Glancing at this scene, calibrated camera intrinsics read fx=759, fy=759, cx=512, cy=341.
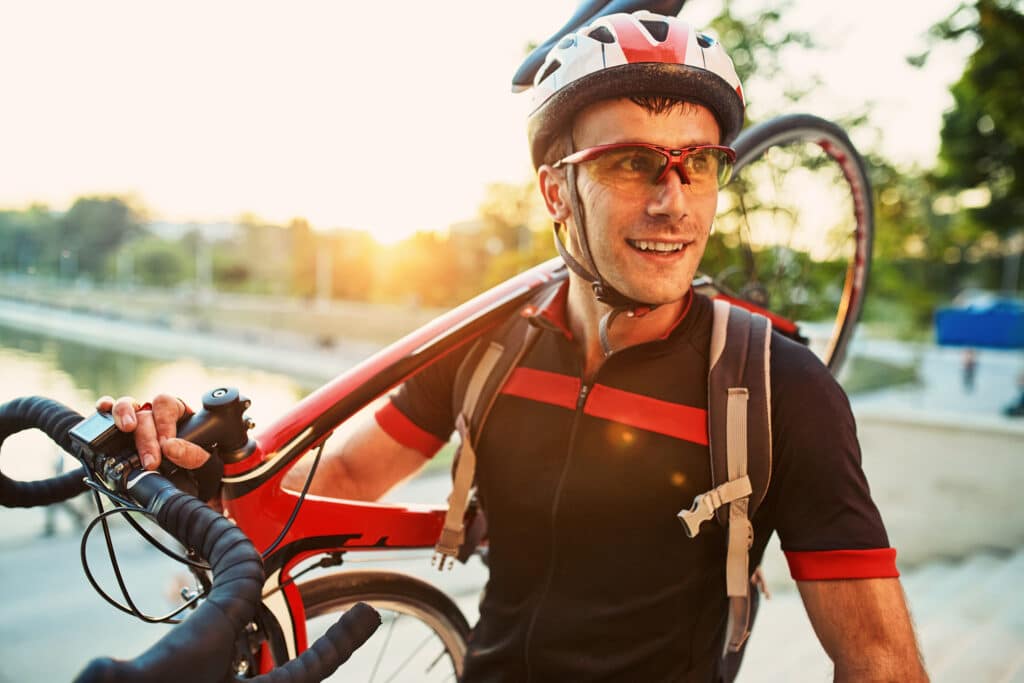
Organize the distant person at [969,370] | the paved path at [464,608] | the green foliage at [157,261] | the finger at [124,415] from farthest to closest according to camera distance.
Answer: the distant person at [969,370] < the green foliage at [157,261] < the paved path at [464,608] < the finger at [124,415]

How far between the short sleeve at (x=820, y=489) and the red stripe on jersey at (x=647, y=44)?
0.70 metres

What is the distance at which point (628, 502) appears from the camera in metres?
1.54

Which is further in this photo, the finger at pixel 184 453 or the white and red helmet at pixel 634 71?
the white and red helmet at pixel 634 71

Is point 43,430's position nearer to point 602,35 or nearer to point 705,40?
point 602,35

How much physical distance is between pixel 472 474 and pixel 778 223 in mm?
2824

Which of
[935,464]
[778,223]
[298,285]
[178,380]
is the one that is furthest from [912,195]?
[298,285]

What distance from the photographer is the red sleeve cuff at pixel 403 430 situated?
1.93 meters

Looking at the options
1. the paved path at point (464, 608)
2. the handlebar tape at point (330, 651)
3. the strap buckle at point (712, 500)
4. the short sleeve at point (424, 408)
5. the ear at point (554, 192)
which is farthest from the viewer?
the paved path at point (464, 608)

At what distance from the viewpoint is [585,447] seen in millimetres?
1596

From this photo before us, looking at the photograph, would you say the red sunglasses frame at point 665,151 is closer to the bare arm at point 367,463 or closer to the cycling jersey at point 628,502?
the cycling jersey at point 628,502

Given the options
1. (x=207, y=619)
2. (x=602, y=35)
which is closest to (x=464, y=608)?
(x=602, y=35)

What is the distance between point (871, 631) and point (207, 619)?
1106 mm

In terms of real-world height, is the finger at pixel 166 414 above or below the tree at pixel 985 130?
below

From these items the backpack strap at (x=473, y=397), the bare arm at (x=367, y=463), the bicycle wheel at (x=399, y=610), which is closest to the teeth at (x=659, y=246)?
the backpack strap at (x=473, y=397)
